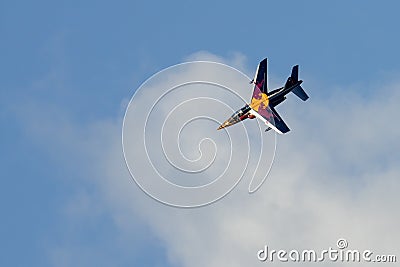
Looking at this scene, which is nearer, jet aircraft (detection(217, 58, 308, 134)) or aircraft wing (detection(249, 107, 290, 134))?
aircraft wing (detection(249, 107, 290, 134))

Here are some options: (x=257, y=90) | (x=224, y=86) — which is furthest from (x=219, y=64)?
(x=257, y=90)

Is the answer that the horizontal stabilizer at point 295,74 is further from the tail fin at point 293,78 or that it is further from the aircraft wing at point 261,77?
the aircraft wing at point 261,77

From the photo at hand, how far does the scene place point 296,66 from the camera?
168 meters

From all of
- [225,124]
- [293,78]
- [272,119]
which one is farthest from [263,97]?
[225,124]

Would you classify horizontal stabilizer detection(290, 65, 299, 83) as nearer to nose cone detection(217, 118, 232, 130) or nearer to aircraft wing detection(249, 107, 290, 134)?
aircraft wing detection(249, 107, 290, 134)

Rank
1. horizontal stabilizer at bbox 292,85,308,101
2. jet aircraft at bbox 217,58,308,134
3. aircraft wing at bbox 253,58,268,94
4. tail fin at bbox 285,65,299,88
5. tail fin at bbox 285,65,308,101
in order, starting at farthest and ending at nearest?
aircraft wing at bbox 253,58,268,94 → tail fin at bbox 285,65,299,88 → tail fin at bbox 285,65,308,101 → horizontal stabilizer at bbox 292,85,308,101 → jet aircraft at bbox 217,58,308,134

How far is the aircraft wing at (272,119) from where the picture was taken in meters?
161

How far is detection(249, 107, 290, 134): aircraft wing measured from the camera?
161125 millimetres

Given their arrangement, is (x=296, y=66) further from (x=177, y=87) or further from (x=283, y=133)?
(x=177, y=87)

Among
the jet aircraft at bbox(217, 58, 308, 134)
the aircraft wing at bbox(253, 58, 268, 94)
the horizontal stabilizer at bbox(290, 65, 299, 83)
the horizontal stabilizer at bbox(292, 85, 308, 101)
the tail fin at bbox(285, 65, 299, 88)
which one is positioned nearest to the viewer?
the jet aircraft at bbox(217, 58, 308, 134)

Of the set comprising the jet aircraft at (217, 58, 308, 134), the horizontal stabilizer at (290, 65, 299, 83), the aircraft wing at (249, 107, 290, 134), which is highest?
the horizontal stabilizer at (290, 65, 299, 83)

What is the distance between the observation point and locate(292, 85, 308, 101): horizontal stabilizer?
166 m

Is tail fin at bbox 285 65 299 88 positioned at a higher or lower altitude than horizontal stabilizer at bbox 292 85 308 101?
higher

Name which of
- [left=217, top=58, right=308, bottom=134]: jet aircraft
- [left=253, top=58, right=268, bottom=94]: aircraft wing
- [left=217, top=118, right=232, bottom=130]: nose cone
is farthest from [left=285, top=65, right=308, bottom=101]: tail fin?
[left=217, top=118, right=232, bottom=130]: nose cone
